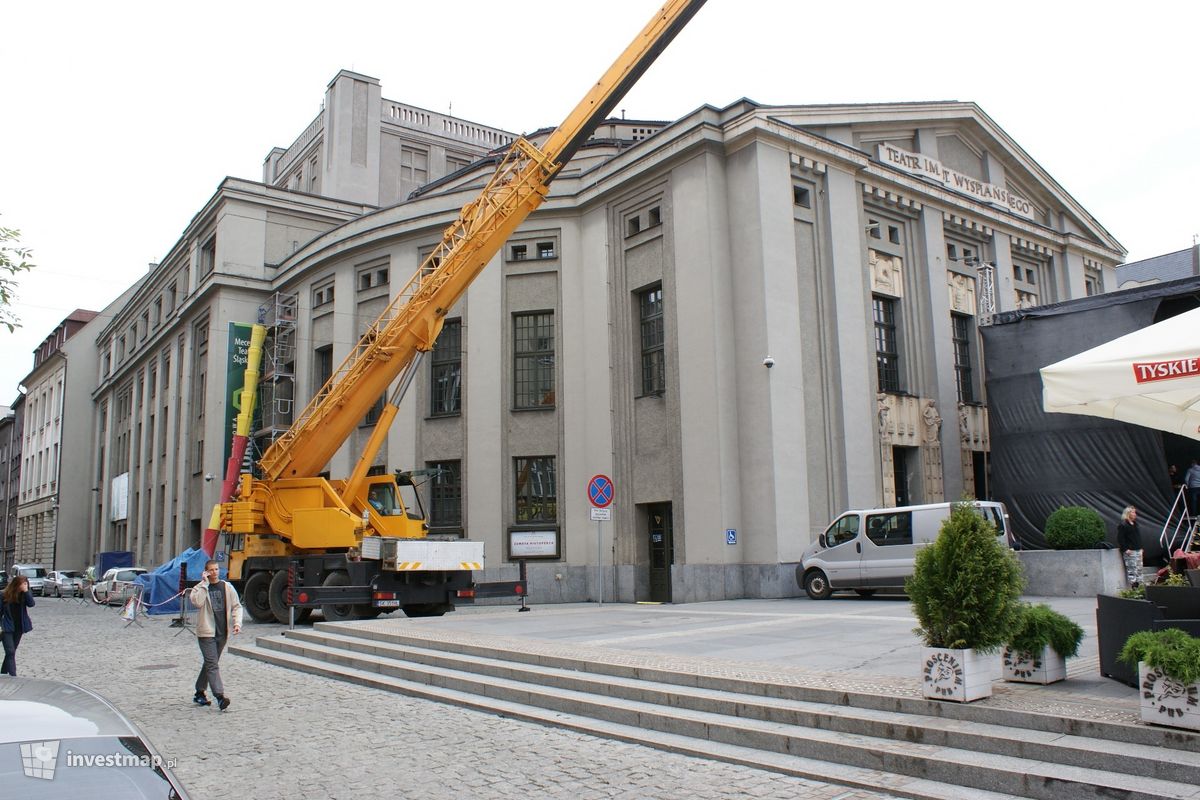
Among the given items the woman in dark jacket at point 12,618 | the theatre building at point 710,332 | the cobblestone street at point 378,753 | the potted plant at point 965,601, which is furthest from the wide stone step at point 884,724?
the theatre building at point 710,332

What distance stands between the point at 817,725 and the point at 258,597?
15.3 m

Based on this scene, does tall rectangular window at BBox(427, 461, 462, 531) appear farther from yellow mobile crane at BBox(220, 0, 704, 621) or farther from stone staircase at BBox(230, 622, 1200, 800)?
stone staircase at BBox(230, 622, 1200, 800)

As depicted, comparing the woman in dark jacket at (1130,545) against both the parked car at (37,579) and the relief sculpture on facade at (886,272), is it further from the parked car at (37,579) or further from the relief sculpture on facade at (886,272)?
the parked car at (37,579)

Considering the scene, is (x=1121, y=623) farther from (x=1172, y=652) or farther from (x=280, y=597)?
(x=280, y=597)

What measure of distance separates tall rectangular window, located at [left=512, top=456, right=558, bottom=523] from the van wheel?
309 inches

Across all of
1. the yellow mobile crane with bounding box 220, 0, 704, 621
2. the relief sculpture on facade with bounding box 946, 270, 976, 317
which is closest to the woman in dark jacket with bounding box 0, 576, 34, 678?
the yellow mobile crane with bounding box 220, 0, 704, 621

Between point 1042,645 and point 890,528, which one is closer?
point 1042,645

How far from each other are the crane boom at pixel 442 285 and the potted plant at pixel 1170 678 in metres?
12.9

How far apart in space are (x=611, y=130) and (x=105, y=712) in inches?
1095

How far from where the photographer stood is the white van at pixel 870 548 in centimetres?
1755

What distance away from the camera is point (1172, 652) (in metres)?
5.63

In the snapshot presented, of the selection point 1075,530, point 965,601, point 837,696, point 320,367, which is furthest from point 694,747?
point 320,367

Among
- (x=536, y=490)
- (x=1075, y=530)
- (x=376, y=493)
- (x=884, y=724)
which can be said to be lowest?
(x=884, y=724)

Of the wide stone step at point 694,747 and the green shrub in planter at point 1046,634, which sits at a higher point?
the green shrub in planter at point 1046,634
